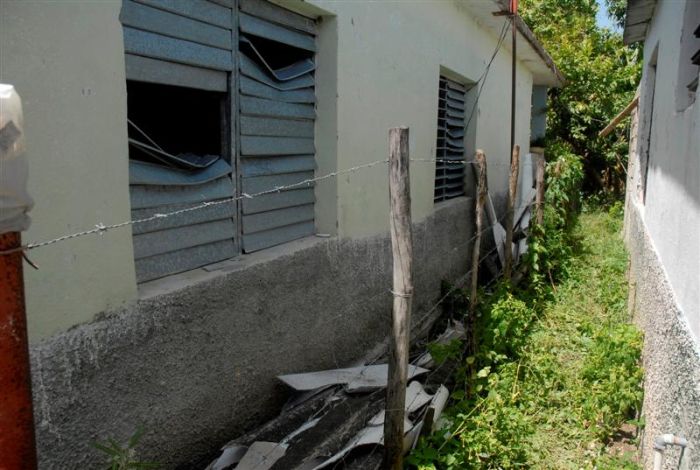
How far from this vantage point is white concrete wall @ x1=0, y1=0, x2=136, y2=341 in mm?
2055

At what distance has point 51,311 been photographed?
221cm

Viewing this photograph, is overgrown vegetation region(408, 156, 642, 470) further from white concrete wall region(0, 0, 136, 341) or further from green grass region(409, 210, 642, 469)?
white concrete wall region(0, 0, 136, 341)

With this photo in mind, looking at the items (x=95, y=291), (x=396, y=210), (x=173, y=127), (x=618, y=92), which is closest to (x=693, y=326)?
(x=396, y=210)

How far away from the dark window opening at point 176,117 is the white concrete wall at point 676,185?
2.37 metres

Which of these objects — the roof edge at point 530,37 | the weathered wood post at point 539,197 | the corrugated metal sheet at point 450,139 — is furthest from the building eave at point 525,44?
the weathered wood post at point 539,197

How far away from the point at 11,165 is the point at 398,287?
190 cm

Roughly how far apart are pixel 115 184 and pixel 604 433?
10.9 feet

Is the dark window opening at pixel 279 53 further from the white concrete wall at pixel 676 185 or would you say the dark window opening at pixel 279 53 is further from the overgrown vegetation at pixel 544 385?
the overgrown vegetation at pixel 544 385

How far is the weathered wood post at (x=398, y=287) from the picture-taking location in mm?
2695

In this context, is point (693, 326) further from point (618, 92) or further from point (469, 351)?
point (618, 92)

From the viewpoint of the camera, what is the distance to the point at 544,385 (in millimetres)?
4402

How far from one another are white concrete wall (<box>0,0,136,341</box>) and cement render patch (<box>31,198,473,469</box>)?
14cm

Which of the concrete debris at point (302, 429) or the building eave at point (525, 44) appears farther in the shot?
the building eave at point (525, 44)

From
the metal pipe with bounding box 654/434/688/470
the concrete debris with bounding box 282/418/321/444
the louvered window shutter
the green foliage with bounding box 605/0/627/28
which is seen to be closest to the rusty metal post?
the louvered window shutter
